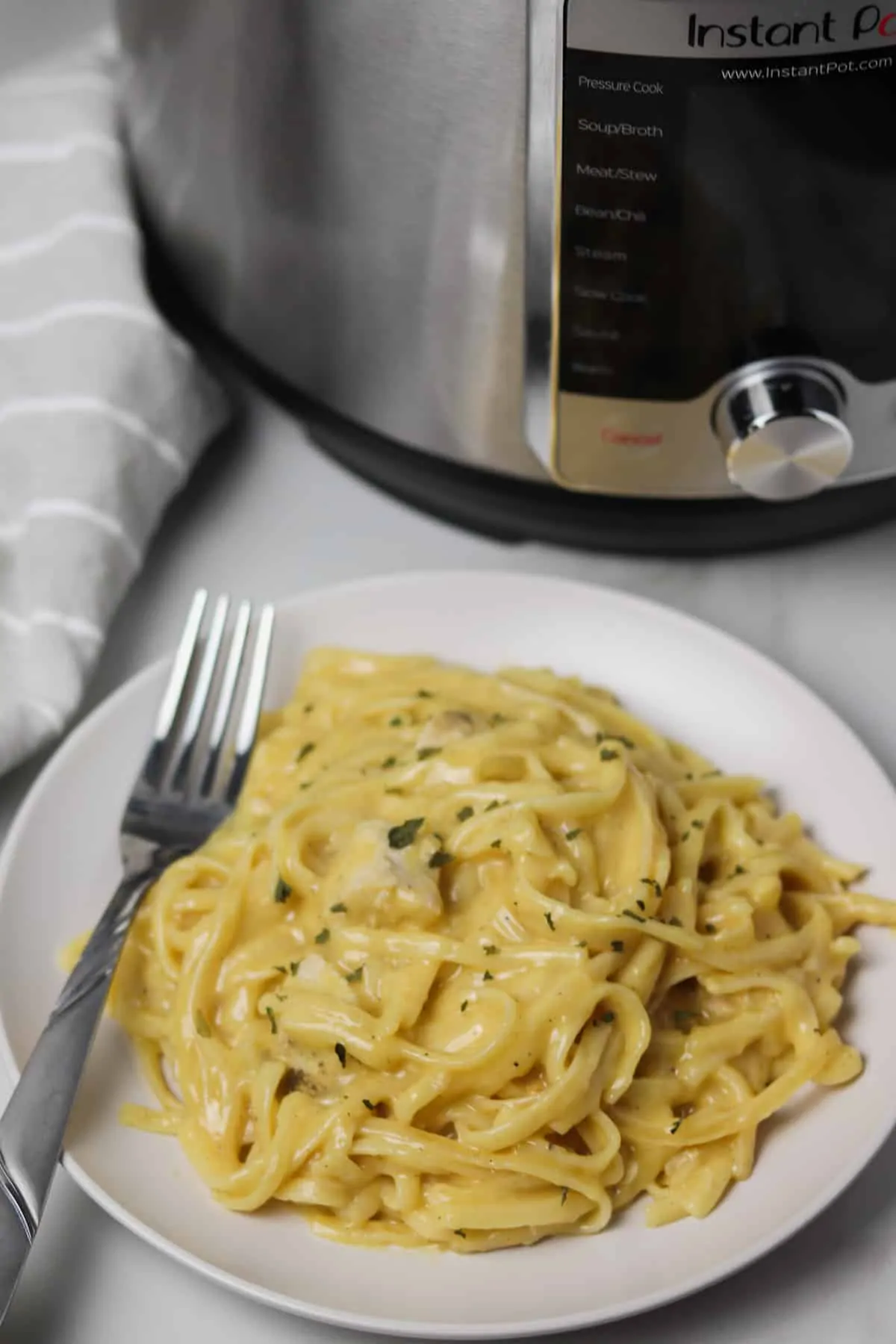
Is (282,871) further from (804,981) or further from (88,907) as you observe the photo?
(804,981)

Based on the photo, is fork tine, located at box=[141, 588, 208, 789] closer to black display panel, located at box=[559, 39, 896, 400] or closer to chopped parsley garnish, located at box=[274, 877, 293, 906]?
chopped parsley garnish, located at box=[274, 877, 293, 906]

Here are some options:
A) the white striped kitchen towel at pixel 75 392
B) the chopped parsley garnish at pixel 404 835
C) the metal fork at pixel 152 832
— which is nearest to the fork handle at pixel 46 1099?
the metal fork at pixel 152 832

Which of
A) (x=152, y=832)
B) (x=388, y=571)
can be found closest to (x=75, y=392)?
(x=388, y=571)

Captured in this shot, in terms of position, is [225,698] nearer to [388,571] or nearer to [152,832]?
[152,832]

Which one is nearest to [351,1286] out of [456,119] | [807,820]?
[807,820]

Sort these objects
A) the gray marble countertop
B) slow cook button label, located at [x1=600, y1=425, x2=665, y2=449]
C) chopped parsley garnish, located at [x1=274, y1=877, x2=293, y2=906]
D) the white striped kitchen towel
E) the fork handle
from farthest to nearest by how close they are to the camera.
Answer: the white striped kitchen towel
slow cook button label, located at [x1=600, y1=425, x2=665, y2=449]
chopped parsley garnish, located at [x1=274, y1=877, x2=293, y2=906]
the gray marble countertop
the fork handle

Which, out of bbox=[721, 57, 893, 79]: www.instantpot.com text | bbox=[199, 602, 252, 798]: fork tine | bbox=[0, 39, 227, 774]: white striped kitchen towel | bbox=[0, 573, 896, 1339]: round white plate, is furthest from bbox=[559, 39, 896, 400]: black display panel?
A: bbox=[0, 39, 227, 774]: white striped kitchen towel

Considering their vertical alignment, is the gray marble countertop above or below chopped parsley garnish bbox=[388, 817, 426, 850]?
below

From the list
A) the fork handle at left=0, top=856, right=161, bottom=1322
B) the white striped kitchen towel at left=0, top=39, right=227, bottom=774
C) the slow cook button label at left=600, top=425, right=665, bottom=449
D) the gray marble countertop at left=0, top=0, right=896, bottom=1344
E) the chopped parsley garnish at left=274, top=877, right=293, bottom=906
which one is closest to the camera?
the fork handle at left=0, top=856, right=161, bottom=1322
